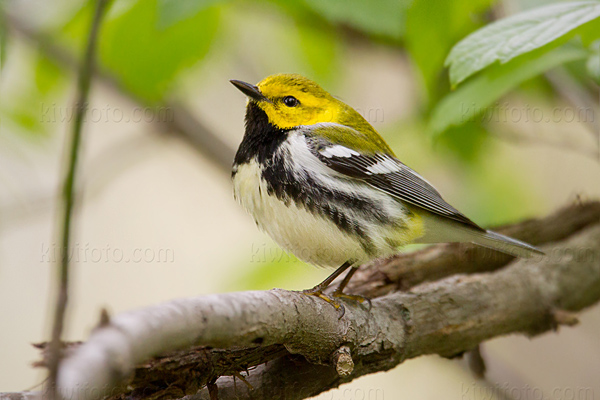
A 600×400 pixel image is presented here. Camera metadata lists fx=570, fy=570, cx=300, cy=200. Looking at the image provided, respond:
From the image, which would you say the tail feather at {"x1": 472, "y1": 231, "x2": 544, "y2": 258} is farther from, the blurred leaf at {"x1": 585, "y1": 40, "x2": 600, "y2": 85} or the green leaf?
the green leaf

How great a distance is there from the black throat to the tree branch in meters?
0.99

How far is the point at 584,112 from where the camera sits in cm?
382

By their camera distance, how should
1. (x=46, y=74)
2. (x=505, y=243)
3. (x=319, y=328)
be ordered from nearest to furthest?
(x=319, y=328) → (x=505, y=243) → (x=46, y=74)

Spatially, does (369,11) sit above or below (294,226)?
above

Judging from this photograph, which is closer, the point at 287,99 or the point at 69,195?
the point at 69,195

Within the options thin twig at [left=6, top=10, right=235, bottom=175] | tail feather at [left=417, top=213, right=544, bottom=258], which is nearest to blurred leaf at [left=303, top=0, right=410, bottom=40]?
tail feather at [left=417, top=213, right=544, bottom=258]

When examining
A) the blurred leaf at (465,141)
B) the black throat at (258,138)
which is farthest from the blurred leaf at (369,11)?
the blurred leaf at (465,141)

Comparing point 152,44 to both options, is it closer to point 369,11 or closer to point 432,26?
point 369,11

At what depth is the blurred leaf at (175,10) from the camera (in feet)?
7.65

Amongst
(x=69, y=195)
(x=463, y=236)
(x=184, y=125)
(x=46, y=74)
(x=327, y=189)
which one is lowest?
(x=69, y=195)

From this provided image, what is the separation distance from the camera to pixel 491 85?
292 centimetres

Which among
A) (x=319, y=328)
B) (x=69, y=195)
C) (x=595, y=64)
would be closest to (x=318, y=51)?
(x=595, y=64)

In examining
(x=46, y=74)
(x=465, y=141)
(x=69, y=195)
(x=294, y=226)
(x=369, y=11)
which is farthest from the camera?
(x=465, y=141)

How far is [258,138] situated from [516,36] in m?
1.50
